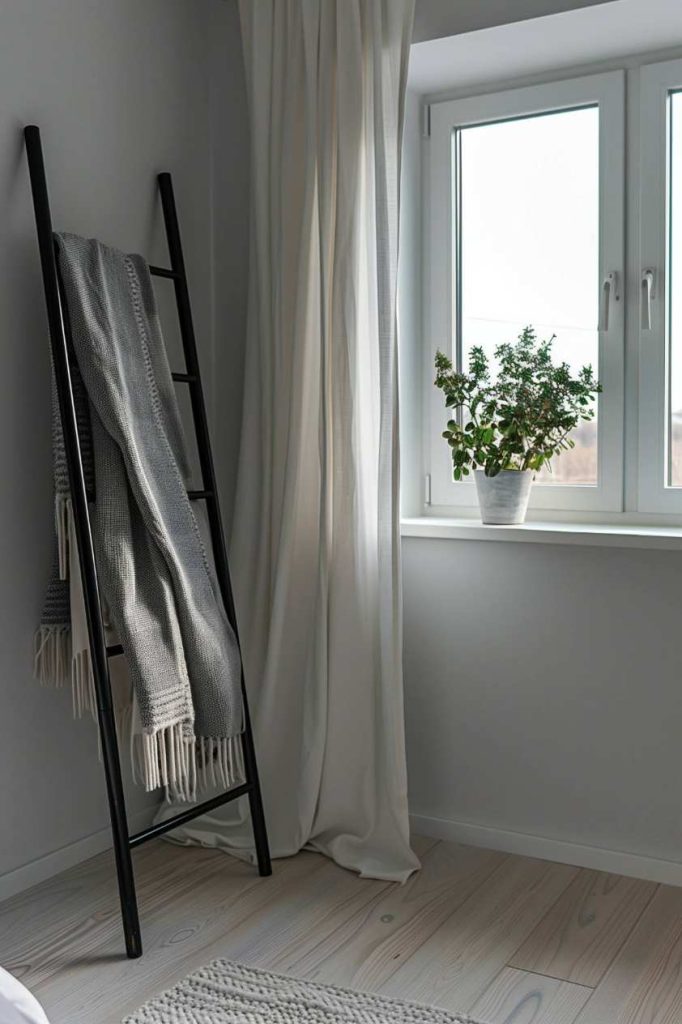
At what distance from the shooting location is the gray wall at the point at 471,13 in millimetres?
2492

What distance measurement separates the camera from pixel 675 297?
2725mm

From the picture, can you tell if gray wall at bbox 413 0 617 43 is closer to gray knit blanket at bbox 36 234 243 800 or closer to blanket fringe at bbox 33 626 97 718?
gray knit blanket at bbox 36 234 243 800

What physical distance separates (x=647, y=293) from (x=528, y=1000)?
169 centimetres

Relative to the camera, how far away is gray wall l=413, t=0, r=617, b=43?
249 cm

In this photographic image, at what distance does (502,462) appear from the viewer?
2.80m

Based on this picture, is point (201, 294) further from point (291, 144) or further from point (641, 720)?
point (641, 720)

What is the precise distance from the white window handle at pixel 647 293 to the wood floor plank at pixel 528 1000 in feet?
5.17

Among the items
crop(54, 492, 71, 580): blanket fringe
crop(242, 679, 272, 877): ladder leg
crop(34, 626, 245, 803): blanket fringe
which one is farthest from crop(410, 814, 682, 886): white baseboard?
crop(54, 492, 71, 580): blanket fringe

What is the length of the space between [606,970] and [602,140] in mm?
1981

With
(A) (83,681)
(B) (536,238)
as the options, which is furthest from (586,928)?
(B) (536,238)

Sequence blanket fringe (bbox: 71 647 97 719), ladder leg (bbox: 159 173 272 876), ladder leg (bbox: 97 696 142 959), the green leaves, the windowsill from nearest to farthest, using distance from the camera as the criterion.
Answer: ladder leg (bbox: 97 696 142 959) < blanket fringe (bbox: 71 647 97 719) < the windowsill < ladder leg (bbox: 159 173 272 876) < the green leaves

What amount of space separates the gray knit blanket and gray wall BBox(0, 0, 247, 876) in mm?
153

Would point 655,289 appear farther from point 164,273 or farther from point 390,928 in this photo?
point 390,928

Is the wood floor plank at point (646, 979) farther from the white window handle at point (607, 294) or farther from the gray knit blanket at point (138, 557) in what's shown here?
the white window handle at point (607, 294)
